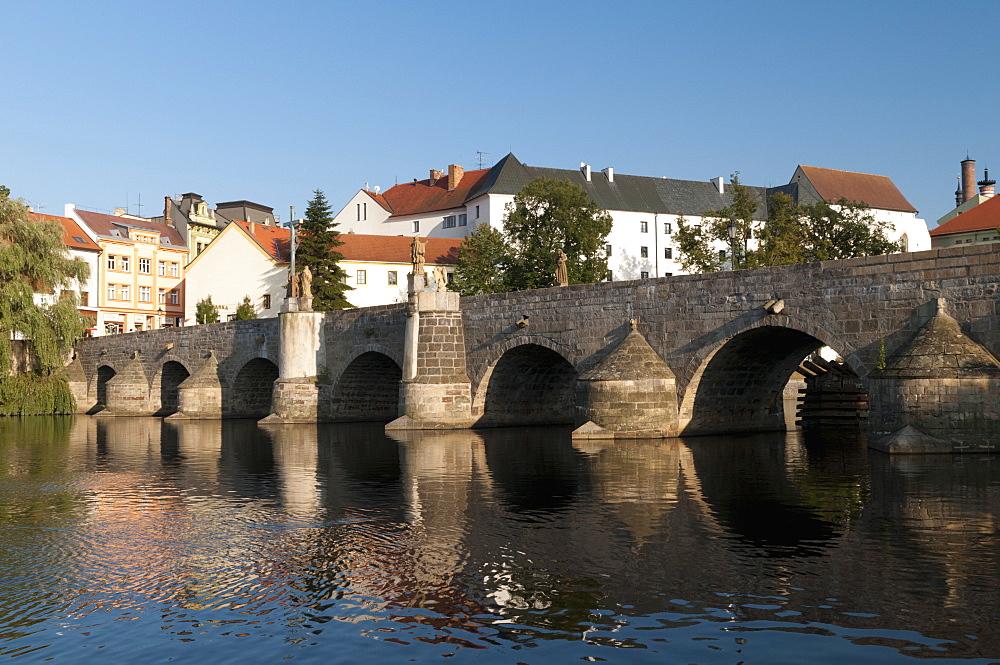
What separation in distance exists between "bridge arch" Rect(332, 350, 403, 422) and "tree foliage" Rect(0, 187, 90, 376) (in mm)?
16485

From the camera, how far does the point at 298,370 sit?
1463 inches

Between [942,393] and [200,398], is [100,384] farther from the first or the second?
[942,393]

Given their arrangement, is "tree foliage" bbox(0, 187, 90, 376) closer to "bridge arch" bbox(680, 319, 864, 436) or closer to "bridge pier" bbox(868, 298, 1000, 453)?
"bridge arch" bbox(680, 319, 864, 436)

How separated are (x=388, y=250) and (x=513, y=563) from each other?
6284cm

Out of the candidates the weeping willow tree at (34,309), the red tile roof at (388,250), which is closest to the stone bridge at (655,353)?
the weeping willow tree at (34,309)

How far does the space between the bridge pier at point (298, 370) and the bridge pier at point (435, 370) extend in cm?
689

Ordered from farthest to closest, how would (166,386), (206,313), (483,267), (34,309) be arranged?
1. (206,313)
2. (483,267)
3. (166,386)
4. (34,309)

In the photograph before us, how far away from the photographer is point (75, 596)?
9117 millimetres

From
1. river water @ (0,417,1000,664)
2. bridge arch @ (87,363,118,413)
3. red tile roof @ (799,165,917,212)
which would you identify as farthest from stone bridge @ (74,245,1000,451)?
red tile roof @ (799,165,917,212)

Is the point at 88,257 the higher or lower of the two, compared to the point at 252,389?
higher

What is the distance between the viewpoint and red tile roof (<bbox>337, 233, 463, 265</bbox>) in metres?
70.3

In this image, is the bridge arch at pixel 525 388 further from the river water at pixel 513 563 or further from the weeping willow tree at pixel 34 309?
the weeping willow tree at pixel 34 309

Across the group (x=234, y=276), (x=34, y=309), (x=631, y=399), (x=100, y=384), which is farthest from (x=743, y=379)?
(x=234, y=276)

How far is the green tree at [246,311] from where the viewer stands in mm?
65188
